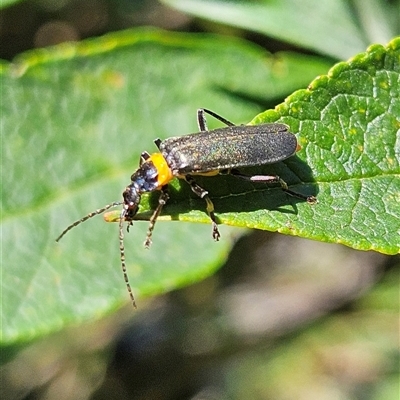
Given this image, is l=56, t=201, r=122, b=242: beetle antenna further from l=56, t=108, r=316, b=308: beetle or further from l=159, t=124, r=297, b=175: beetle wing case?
l=159, t=124, r=297, b=175: beetle wing case

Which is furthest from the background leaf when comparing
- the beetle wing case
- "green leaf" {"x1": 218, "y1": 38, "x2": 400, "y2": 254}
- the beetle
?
the beetle wing case

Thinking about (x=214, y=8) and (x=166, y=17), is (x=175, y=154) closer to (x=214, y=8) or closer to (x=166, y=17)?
(x=214, y=8)

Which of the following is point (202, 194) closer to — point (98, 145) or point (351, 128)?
point (351, 128)

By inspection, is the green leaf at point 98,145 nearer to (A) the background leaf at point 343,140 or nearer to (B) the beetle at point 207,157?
(B) the beetle at point 207,157

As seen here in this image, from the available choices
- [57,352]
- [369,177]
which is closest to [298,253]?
[57,352]

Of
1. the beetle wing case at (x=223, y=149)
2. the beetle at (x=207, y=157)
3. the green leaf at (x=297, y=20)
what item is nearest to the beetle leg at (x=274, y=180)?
the beetle at (x=207, y=157)

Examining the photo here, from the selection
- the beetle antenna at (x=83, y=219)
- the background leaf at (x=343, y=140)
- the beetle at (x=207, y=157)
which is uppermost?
the background leaf at (x=343, y=140)

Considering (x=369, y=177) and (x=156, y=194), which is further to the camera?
(x=156, y=194)

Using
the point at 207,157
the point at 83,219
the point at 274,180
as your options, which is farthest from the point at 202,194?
the point at 83,219
